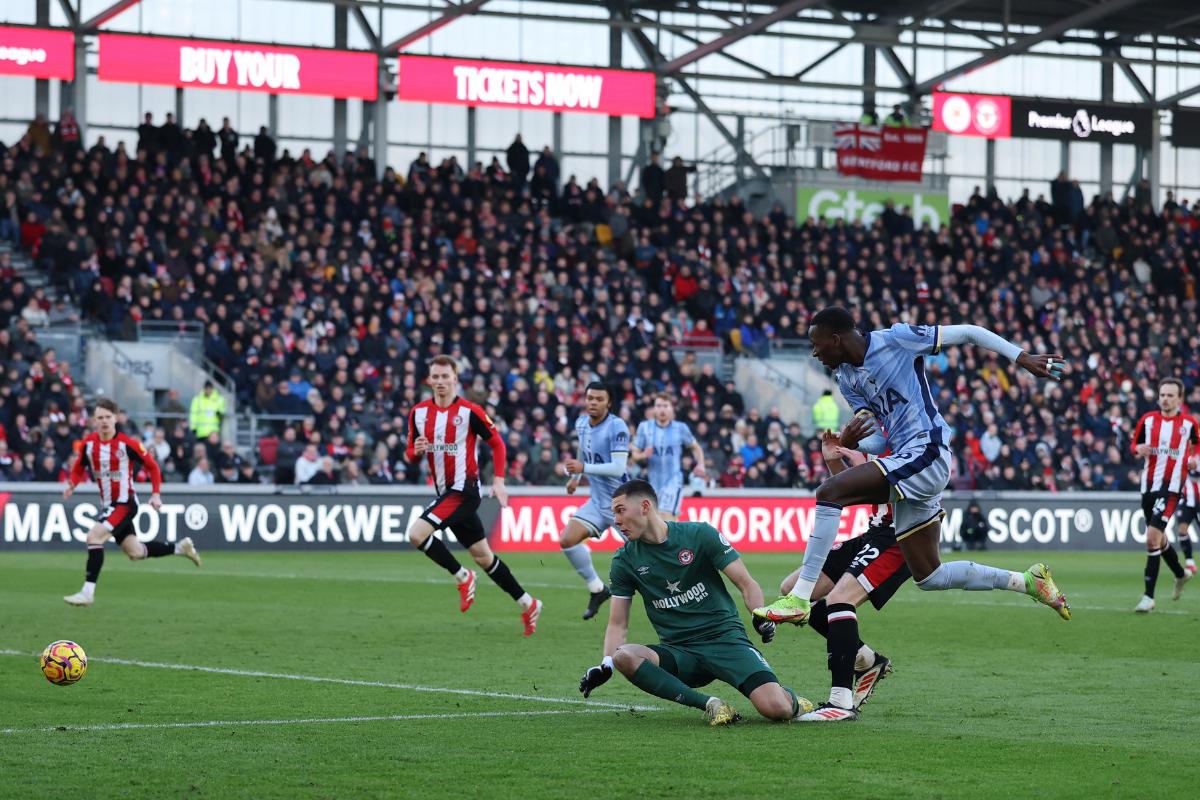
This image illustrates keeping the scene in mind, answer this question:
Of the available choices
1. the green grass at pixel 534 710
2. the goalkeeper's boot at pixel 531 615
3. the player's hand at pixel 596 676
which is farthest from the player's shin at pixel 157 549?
the player's hand at pixel 596 676

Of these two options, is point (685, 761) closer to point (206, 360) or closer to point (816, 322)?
point (816, 322)

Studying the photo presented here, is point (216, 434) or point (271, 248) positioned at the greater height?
point (271, 248)

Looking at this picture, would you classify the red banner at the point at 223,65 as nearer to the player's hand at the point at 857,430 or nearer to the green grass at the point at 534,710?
the green grass at the point at 534,710

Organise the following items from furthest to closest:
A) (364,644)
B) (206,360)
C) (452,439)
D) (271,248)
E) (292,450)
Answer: (271,248), (206,360), (292,450), (452,439), (364,644)

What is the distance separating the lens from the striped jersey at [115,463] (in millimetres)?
18375

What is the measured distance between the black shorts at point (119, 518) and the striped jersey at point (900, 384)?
1094 cm

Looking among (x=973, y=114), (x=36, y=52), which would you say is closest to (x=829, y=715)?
(x=36, y=52)

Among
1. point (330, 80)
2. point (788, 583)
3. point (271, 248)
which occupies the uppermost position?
point (330, 80)

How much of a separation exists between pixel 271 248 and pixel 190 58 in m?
4.27

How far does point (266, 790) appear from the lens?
704 centimetres

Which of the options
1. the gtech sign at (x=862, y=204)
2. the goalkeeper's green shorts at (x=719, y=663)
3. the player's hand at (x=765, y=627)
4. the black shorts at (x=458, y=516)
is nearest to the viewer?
the player's hand at (x=765, y=627)

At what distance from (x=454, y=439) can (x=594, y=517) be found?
7.33ft

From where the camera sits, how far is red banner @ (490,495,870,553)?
29.8m

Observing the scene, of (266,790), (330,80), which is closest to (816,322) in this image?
(266,790)
